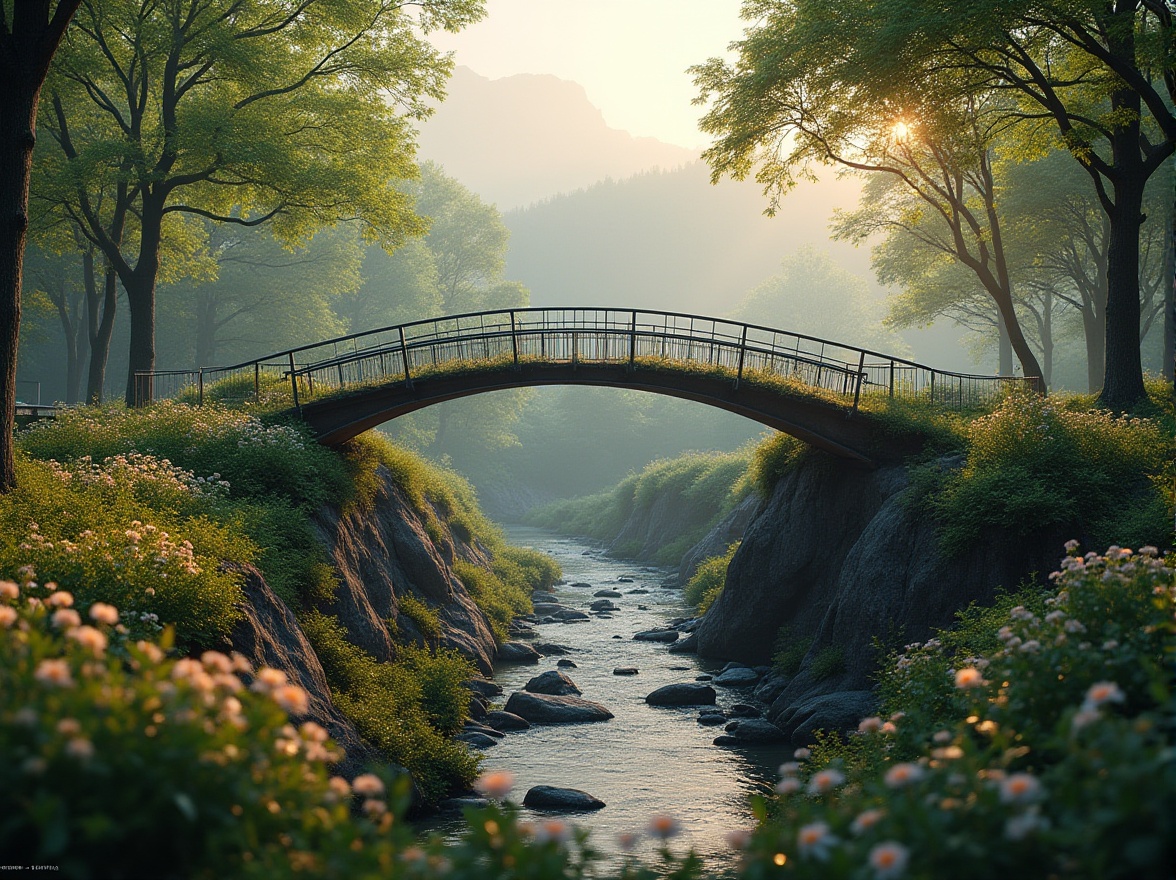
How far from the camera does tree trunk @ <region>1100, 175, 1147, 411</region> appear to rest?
1902 cm

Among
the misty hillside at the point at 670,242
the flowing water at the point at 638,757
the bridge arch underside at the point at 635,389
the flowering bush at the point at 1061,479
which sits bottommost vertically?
the flowing water at the point at 638,757

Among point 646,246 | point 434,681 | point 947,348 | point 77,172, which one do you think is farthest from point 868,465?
point 646,246

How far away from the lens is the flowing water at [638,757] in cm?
1144

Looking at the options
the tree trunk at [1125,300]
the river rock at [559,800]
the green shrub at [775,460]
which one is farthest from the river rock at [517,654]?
the tree trunk at [1125,300]

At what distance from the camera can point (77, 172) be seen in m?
21.9

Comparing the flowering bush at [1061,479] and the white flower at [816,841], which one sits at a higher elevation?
the flowering bush at [1061,479]

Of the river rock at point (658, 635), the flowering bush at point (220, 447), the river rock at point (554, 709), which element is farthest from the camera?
the river rock at point (658, 635)

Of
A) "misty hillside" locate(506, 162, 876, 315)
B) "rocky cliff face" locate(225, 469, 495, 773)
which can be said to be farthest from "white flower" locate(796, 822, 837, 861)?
"misty hillside" locate(506, 162, 876, 315)

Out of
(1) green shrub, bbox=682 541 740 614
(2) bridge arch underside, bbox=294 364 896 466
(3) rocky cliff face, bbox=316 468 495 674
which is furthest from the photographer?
(1) green shrub, bbox=682 541 740 614

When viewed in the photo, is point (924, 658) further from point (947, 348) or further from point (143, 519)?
point (947, 348)

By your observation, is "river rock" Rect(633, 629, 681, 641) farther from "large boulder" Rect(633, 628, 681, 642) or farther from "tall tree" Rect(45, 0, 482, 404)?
"tall tree" Rect(45, 0, 482, 404)

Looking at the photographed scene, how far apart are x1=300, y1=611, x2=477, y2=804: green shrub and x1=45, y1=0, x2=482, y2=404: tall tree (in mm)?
12872

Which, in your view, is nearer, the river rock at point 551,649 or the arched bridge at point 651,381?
the arched bridge at point 651,381

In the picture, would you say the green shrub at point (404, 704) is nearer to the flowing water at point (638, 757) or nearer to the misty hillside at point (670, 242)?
the flowing water at point (638, 757)
